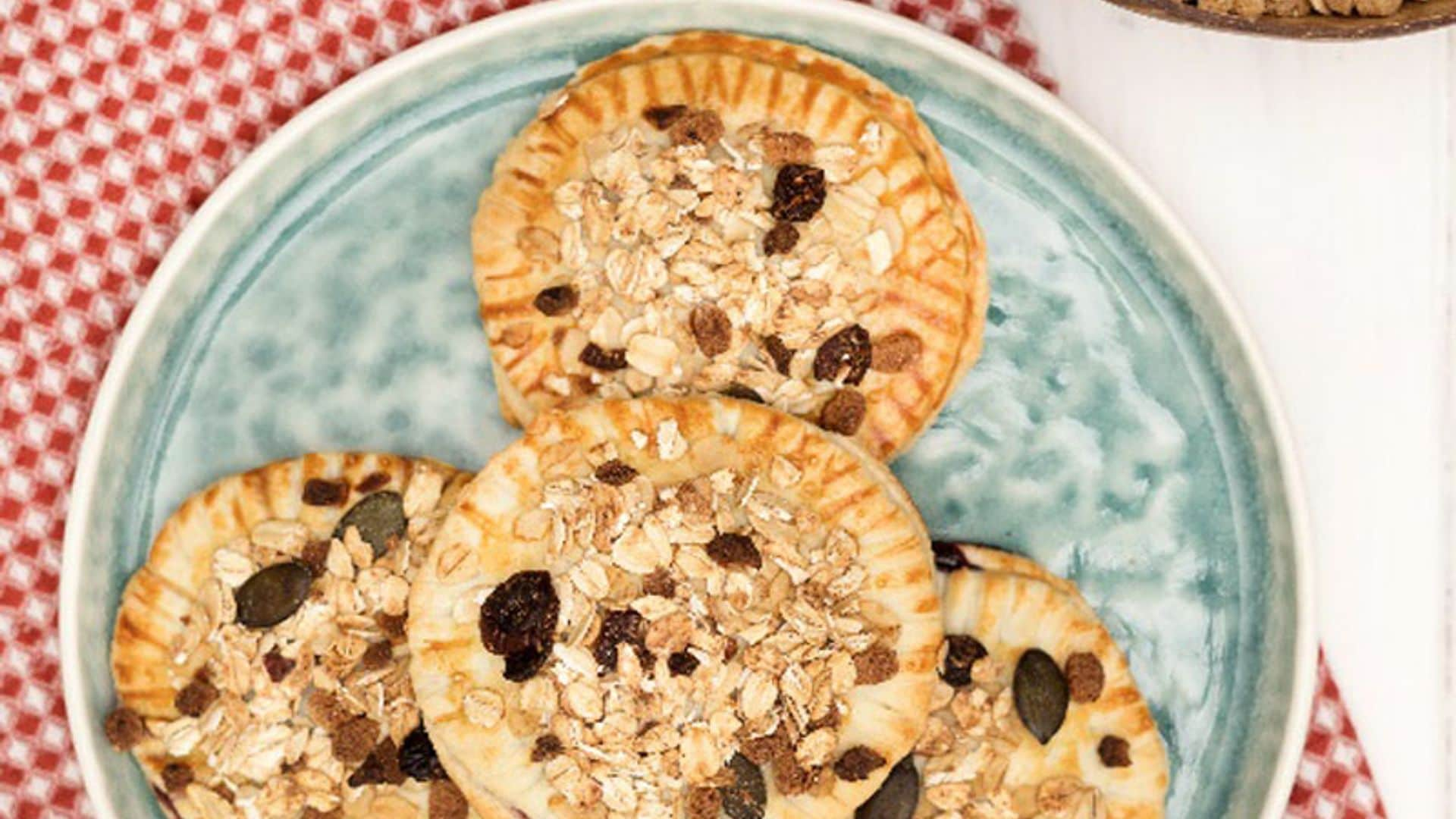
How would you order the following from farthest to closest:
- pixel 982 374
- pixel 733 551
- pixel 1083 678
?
1. pixel 982 374
2. pixel 1083 678
3. pixel 733 551

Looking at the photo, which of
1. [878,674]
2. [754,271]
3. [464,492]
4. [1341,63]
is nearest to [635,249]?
[754,271]

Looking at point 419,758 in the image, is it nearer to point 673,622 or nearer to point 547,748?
point 547,748

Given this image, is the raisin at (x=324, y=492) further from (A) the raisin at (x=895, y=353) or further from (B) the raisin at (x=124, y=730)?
(A) the raisin at (x=895, y=353)

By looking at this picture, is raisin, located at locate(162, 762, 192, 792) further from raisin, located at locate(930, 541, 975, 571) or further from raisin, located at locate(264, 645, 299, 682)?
raisin, located at locate(930, 541, 975, 571)

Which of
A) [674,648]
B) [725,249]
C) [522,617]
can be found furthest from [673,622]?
[725,249]

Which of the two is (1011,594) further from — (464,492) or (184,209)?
(184,209)

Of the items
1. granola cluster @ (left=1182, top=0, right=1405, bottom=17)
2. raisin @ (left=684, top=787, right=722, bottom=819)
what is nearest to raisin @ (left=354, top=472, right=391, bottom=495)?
raisin @ (left=684, top=787, right=722, bottom=819)

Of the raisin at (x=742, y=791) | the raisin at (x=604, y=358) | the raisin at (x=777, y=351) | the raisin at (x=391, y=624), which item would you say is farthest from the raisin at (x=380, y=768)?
the raisin at (x=777, y=351)
